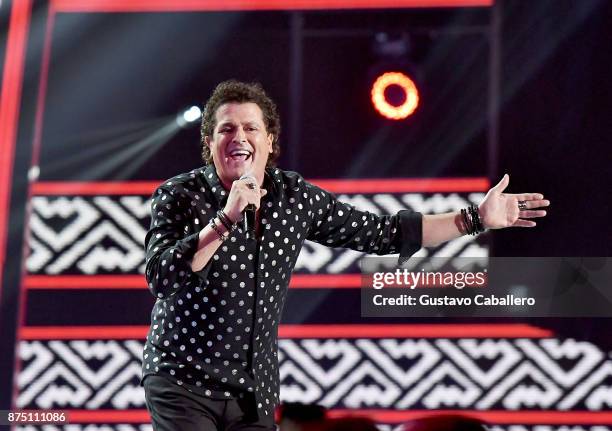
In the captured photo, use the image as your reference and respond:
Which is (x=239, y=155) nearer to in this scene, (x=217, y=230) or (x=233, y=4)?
(x=217, y=230)

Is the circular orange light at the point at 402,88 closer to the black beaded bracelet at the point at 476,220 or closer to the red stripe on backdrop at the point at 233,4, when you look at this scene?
the red stripe on backdrop at the point at 233,4

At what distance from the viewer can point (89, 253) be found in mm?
4223

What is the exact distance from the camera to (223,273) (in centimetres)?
246

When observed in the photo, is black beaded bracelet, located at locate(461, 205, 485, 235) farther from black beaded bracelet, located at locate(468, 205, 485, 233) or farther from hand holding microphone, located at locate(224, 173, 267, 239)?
hand holding microphone, located at locate(224, 173, 267, 239)

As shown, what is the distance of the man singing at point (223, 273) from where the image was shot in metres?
2.36

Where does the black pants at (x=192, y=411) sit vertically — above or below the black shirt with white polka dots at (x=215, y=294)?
below

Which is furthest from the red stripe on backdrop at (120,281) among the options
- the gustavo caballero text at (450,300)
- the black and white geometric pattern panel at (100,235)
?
the gustavo caballero text at (450,300)

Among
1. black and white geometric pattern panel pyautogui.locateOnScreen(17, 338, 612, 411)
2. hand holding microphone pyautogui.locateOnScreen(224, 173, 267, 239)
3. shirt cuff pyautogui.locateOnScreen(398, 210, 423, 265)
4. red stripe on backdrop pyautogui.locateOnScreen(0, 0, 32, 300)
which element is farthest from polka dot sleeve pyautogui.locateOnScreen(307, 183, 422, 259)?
red stripe on backdrop pyautogui.locateOnScreen(0, 0, 32, 300)

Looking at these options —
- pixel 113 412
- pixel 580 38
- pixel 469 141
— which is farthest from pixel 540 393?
pixel 113 412

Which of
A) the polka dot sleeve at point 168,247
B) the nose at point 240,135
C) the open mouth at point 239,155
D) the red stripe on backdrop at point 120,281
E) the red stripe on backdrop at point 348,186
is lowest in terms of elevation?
the polka dot sleeve at point 168,247

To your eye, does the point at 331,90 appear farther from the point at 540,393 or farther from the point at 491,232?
the point at 540,393

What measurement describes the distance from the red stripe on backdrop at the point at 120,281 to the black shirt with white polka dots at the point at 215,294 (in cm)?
153

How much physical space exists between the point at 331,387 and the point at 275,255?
5.68ft

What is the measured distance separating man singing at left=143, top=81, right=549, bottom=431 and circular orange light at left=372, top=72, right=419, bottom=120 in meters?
1.51
